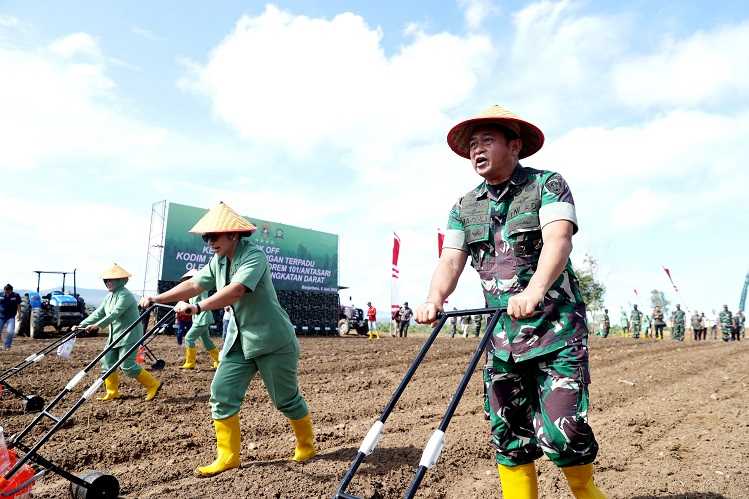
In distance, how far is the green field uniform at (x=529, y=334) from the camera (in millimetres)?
2496

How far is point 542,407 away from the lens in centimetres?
258

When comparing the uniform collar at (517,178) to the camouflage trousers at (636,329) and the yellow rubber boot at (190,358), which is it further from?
the camouflage trousers at (636,329)

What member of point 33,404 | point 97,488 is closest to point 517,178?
point 97,488

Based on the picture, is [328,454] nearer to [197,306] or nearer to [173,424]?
[197,306]

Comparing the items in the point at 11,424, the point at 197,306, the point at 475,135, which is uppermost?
the point at 475,135

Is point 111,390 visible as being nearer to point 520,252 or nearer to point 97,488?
point 97,488

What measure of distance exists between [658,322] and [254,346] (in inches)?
1148

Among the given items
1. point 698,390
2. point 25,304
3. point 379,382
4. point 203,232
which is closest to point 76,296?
point 25,304

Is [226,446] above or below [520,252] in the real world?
below

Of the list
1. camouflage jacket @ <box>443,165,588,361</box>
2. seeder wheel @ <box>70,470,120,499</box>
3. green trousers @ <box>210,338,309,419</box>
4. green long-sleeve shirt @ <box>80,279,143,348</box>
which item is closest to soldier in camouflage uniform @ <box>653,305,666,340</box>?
green long-sleeve shirt @ <box>80,279,143,348</box>

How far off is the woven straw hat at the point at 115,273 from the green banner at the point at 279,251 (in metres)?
12.9

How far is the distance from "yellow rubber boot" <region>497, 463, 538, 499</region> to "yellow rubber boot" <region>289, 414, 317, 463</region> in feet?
7.02

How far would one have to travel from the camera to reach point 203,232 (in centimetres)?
423

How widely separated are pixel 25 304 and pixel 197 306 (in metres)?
17.2
